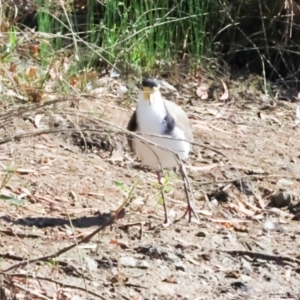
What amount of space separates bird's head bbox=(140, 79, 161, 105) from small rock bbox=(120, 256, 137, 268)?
1.47 meters

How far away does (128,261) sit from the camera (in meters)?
4.81

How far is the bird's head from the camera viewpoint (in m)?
6.07

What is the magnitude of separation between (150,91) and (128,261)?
5.51 ft

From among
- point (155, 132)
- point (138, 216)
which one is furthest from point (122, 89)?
point (138, 216)

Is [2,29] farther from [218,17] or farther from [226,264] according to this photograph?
[226,264]

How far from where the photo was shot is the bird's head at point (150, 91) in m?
6.07

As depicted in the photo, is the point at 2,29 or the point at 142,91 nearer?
the point at 142,91

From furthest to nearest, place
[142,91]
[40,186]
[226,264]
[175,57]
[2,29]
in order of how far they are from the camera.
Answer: [175,57], [2,29], [142,91], [40,186], [226,264]

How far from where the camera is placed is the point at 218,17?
8438 mm

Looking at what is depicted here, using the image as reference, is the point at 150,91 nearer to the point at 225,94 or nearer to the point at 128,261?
the point at 128,261

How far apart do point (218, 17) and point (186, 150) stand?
9.45ft

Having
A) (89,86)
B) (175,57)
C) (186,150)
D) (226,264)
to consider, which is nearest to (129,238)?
(226,264)

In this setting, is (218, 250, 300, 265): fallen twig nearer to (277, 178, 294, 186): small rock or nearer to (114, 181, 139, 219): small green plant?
(114, 181, 139, 219): small green plant

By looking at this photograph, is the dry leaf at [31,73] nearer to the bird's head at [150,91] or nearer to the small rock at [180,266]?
the bird's head at [150,91]
